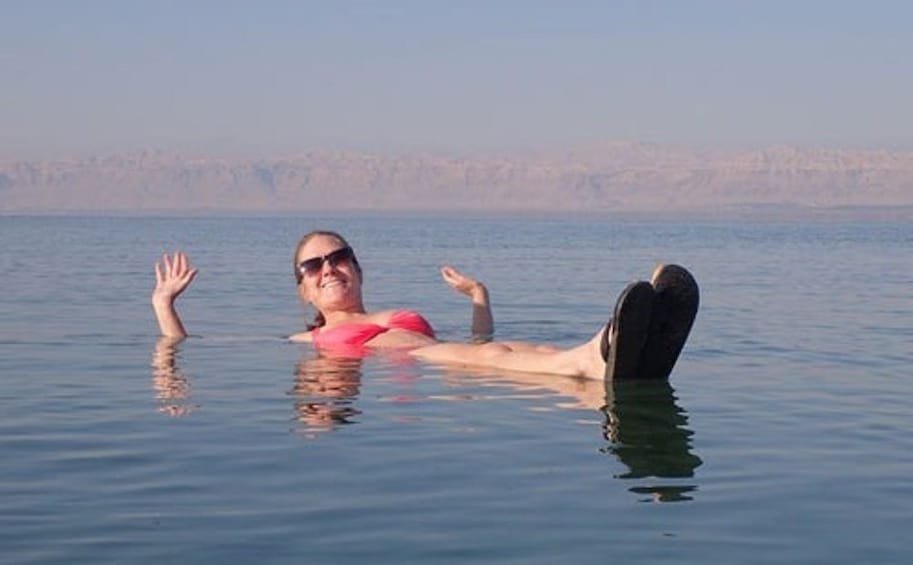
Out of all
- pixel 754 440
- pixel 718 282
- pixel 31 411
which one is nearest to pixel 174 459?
pixel 31 411

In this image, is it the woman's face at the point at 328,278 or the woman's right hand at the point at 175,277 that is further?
the woman's right hand at the point at 175,277

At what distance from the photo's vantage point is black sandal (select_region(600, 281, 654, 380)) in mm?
10000

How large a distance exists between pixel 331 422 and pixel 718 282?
2278 centimetres

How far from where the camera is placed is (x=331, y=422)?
9859 millimetres

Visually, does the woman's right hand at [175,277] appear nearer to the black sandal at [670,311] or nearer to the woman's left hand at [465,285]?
the woman's left hand at [465,285]

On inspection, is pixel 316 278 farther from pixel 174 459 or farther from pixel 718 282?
pixel 718 282

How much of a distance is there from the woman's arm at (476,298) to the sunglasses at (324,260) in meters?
1.53

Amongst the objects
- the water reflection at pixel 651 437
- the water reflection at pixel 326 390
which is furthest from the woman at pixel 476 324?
the water reflection at pixel 326 390

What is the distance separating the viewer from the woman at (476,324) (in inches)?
408

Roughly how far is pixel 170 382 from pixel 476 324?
3835 mm

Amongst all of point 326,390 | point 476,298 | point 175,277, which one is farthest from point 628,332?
point 175,277

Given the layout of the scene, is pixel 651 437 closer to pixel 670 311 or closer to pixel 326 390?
pixel 670 311

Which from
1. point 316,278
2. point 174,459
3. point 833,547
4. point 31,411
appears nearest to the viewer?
point 833,547

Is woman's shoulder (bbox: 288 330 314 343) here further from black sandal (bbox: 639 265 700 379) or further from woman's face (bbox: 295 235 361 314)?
black sandal (bbox: 639 265 700 379)
